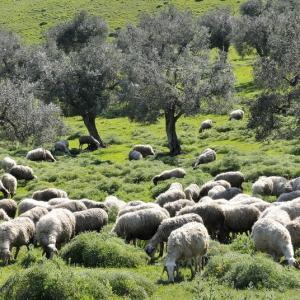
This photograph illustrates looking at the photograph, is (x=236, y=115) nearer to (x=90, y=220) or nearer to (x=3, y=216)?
(x=3, y=216)

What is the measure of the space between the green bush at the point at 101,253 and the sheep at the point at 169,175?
614 inches

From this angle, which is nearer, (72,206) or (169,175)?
(72,206)

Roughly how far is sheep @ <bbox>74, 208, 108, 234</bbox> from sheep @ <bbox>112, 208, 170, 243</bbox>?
5.86ft

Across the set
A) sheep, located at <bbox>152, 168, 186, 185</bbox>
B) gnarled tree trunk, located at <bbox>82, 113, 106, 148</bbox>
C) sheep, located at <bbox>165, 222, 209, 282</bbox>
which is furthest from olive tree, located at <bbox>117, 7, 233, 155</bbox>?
sheep, located at <bbox>165, 222, 209, 282</bbox>

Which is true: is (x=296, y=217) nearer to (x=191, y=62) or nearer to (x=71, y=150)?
(x=191, y=62)

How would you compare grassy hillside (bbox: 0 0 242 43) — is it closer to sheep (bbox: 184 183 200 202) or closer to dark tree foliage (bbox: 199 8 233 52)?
dark tree foliage (bbox: 199 8 233 52)

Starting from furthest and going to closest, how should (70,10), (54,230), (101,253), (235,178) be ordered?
1. (70,10)
2. (235,178)
3. (54,230)
4. (101,253)

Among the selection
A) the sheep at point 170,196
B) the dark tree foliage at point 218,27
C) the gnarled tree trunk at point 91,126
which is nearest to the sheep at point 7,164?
the gnarled tree trunk at point 91,126

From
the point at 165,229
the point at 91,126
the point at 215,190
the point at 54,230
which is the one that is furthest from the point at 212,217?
the point at 91,126

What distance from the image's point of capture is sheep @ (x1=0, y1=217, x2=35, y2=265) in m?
18.7

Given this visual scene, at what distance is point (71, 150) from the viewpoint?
2007 inches

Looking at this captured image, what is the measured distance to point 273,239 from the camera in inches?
660

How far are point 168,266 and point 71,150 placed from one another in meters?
36.2

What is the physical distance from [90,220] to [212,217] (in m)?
4.97
